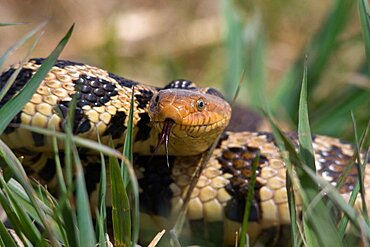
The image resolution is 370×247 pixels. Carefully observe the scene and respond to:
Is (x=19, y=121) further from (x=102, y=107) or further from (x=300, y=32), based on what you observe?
(x=300, y=32)

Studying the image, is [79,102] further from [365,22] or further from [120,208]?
[365,22]

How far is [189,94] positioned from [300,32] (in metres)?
3.41

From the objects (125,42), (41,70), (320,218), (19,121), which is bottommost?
(125,42)

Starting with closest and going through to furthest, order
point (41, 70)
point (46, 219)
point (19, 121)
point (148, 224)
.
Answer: point (46, 219)
point (41, 70)
point (19, 121)
point (148, 224)

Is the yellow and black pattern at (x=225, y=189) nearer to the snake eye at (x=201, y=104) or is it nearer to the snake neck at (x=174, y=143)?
the snake neck at (x=174, y=143)

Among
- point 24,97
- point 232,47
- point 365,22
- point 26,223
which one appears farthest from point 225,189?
point 232,47

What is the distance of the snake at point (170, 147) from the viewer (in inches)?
116

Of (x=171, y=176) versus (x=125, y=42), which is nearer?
(x=171, y=176)

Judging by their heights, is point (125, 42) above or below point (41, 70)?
below

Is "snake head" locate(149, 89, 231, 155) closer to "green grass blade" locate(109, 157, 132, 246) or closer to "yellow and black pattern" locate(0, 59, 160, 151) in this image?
"yellow and black pattern" locate(0, 59, 160, 151)

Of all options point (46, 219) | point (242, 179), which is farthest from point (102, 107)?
point (46, 219)

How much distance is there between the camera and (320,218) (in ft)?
6.89

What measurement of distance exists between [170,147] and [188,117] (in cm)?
26

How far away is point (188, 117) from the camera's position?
296 centimetres
